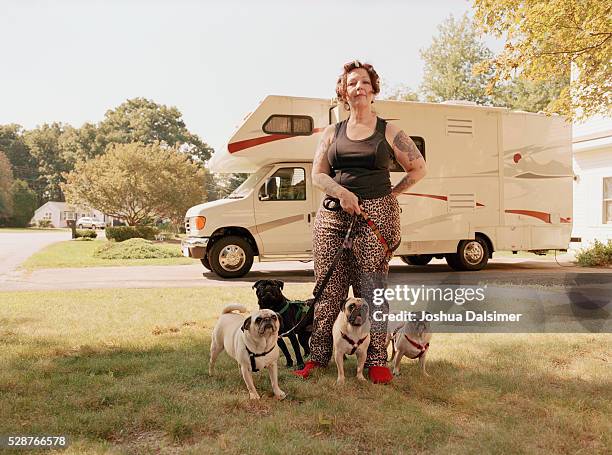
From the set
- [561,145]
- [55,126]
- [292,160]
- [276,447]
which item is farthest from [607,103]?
[55,126]

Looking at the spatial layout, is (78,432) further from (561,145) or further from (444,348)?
(561,145)

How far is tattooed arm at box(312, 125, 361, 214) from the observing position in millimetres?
3664

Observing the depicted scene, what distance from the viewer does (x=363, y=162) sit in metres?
3.75

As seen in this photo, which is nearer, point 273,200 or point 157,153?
point 273,200

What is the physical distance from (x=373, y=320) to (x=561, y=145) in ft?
32.5

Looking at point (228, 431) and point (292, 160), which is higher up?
point (292, 160)

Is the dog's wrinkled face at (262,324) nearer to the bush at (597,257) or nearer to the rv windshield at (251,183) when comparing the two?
the rv windshield at (251,183)

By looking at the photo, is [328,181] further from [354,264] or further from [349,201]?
[354,264]

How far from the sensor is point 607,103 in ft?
37.5

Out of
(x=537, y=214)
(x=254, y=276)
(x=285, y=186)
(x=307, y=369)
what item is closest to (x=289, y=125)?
(x=285, y=186)

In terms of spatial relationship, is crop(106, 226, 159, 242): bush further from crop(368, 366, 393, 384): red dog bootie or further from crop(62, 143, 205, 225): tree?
crop(368, 366, 393, 384): red dog bootie

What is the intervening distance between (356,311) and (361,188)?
2.94 feet

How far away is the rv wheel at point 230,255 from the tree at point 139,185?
624 inches

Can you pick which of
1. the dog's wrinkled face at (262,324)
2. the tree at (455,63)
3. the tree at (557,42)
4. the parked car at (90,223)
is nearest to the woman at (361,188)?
the dog's wrinkled face at (262,324)
